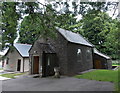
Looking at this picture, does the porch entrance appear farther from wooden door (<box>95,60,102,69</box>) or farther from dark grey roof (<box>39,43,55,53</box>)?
wooden door (<box>95,60,102,69</box>)

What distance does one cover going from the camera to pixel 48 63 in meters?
10.1

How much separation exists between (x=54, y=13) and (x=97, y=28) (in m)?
22.9

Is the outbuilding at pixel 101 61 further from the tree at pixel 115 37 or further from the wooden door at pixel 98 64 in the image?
the tree at pixel 115 37

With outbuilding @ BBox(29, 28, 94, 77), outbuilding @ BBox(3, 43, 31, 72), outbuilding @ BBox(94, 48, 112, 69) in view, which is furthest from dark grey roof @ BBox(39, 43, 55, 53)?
outbuilding @ BBox(94, 48, 112, 69)

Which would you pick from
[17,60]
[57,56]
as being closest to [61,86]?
[57,56]

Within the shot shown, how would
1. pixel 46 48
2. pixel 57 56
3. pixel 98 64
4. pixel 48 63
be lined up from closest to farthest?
1. pixel 48 63
2. pixel 46 48
3. pixel 57 56
4. pixel 98 64

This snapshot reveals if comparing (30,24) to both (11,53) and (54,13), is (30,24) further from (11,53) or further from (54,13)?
(11,53)

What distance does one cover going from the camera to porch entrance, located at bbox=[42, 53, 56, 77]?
31.7 ft

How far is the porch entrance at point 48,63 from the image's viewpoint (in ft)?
31.7

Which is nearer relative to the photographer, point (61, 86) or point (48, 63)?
point (61, 86)

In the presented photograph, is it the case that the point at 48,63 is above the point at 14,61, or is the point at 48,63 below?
above

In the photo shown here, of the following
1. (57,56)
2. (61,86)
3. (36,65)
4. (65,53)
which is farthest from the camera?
(36,65)

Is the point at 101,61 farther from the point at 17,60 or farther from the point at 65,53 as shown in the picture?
the point at 17,60

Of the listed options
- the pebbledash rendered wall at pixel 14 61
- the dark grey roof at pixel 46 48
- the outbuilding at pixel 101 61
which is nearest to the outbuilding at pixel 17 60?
the pebbledash rendered wall at pixel 14 61
